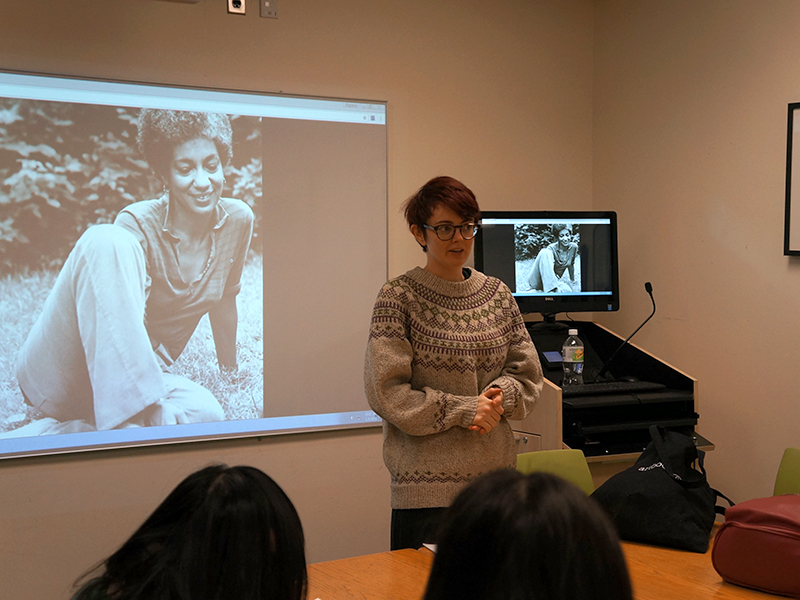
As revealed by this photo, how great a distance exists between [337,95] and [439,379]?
1.72 metres

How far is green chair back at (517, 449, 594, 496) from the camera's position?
212 cm

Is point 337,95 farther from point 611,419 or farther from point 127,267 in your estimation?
point 611,419

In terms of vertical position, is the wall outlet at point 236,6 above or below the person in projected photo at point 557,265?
above

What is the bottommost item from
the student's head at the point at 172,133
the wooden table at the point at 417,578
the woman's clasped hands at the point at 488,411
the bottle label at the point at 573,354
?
the wooden table at the point at 417,578

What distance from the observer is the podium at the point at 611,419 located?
2568mm

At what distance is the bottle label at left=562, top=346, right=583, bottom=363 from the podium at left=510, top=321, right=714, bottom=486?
0.24 feet

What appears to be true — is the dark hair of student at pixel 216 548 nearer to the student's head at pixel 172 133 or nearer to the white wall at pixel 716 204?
the student's head at pixel 172 133

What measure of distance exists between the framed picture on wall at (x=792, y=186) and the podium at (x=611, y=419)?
0.64 m

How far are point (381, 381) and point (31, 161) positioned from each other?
1746mm

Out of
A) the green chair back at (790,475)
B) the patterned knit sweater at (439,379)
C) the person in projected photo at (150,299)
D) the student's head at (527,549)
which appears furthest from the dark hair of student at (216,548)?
the person in projected photo at (150,299)

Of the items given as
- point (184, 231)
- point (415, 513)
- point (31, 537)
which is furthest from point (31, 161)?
point (415, 513)

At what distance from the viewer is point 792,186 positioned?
252cm

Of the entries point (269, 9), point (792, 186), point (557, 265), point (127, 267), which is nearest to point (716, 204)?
point (792, 186)

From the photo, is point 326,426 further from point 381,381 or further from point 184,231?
point 381,381
